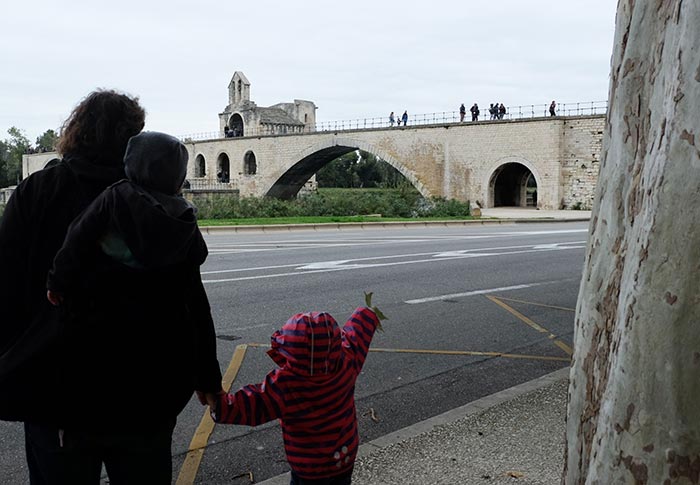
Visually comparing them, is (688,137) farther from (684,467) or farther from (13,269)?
(13,269)

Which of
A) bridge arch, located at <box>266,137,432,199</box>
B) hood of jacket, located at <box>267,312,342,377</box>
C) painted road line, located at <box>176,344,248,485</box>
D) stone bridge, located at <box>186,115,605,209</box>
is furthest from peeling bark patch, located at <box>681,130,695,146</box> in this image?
bridge arch, located at <box>266,137,432,199</box>

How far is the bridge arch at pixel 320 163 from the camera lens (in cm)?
5156

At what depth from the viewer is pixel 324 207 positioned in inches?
1246

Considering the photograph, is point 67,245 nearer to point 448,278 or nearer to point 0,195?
point 448,278

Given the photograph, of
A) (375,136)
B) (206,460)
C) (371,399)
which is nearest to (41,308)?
(206,460)

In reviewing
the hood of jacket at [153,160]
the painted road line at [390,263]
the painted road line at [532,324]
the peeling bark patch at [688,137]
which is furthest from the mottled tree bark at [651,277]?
the painted road line at [390,263]

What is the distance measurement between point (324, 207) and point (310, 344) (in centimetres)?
2923

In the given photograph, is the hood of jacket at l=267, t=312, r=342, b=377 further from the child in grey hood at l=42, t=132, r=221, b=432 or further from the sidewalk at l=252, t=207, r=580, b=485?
the sidewalk at l=252, t=207, r=580, b=485

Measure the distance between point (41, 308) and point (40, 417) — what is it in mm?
334

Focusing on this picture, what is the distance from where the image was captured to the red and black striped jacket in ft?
8.19

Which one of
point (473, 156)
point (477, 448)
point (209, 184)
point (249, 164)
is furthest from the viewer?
point (209, 184)

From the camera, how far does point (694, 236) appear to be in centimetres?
185

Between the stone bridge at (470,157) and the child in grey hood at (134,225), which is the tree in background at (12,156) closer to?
the stone bridge at (470,157)

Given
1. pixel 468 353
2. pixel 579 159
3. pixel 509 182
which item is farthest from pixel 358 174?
pixel 468 353
